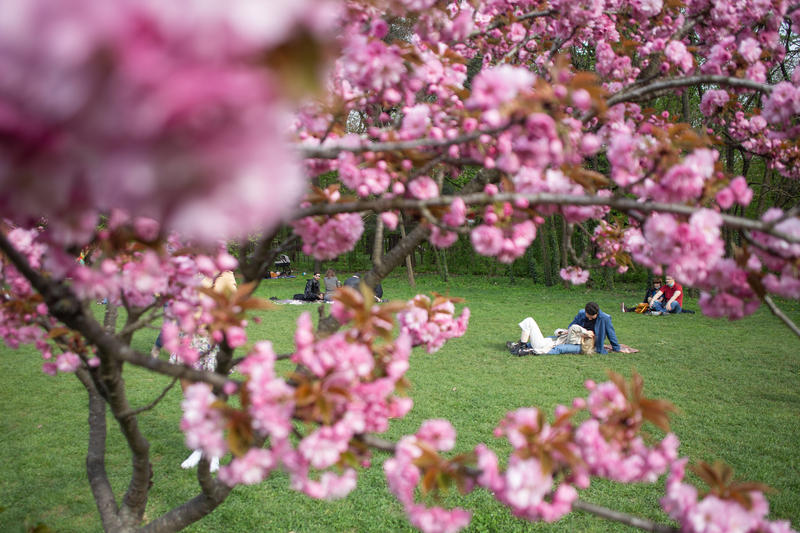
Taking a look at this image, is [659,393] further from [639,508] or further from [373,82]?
[373,82]

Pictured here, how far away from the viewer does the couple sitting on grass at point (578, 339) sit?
9289 millimetres

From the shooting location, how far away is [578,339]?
31.0 feet

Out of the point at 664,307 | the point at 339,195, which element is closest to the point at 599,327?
the point at 664,307

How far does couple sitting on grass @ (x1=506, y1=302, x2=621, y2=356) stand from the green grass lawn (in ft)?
0.94

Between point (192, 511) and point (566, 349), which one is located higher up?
point (192, 511)

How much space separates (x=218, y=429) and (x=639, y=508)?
14.2 ft

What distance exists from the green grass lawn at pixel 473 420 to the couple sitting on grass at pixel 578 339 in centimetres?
29

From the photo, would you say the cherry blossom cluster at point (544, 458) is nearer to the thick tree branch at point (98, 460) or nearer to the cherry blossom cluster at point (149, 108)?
the cherry blossom cluster at point (149, 108)

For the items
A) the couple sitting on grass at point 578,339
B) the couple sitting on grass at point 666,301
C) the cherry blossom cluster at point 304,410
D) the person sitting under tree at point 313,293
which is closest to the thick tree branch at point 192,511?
the cherry blossom cluster at point 304,410

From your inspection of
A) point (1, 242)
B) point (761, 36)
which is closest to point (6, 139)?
point (1, 242)

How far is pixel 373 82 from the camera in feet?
5.36

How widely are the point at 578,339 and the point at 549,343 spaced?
1.78ft

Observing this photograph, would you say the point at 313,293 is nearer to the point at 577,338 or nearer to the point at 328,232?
the point at 577,338

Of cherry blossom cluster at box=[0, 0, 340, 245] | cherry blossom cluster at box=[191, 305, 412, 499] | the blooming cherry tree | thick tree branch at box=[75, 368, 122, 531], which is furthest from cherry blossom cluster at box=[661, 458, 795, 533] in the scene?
thick tree branch at box=[75, 368, 122, 531]
